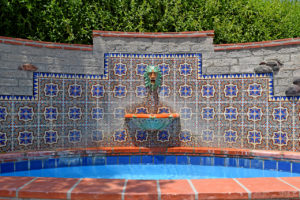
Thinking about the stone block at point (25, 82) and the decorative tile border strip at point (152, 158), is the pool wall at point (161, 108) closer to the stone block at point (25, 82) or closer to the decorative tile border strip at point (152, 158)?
the stone block at point (25, 82)

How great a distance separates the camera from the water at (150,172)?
416 cm

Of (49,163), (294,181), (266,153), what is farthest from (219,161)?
(49,163)

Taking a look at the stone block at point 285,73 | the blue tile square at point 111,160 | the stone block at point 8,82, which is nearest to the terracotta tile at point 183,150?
the blue tile square at point 111,160

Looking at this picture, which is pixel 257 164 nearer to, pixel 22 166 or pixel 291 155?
pixel 291 155

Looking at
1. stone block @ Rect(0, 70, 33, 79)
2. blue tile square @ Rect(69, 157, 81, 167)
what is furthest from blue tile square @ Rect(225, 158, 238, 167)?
stone block @ Rect(0, 70, 33, 79)

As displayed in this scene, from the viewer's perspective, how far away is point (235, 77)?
213 inches

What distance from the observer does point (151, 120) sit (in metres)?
5.02

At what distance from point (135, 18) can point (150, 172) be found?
4.41m

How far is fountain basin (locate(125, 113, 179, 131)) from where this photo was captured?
5.02 meters

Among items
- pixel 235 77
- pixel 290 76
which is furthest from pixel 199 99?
pixel 290 76

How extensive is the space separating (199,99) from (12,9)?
190 inches

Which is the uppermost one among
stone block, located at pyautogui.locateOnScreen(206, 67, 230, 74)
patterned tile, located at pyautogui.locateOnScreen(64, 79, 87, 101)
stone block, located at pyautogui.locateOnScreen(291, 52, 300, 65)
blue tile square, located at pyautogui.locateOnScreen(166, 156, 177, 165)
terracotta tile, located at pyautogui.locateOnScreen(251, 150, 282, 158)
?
stone block, located at pyautogui.locateOnScreen(291, 52, 300, 65)

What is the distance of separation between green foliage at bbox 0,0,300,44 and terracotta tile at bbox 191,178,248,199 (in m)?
5.25

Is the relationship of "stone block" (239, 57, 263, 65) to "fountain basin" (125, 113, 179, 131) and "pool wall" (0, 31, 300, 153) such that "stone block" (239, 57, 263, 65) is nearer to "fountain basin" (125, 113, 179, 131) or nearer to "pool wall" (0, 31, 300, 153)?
"pool wall" (0, 31, 300, 153)
